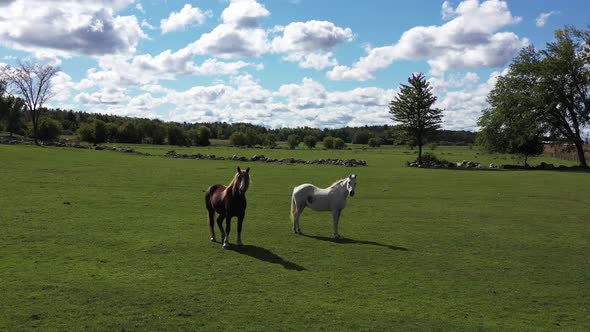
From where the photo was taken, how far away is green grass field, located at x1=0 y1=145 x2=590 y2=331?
8.30 metres

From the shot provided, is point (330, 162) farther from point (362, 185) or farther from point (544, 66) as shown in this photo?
point (544, 66)

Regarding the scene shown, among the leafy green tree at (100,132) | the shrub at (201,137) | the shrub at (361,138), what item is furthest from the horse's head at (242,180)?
the shrub at (361,138)

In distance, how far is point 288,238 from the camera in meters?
14.8

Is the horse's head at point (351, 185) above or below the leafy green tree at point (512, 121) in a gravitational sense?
below

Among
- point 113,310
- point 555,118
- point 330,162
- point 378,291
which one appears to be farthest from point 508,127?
point 113,310

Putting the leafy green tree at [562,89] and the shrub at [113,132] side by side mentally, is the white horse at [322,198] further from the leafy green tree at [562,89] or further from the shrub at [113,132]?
the shrub at [113,132]

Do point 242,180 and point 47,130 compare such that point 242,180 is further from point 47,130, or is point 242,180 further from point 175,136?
point 175,136

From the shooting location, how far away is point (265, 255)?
41.1 ft

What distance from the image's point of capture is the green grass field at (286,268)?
8.30 metres

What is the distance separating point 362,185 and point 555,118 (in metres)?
36.8

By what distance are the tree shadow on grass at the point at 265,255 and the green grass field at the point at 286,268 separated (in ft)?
0.19

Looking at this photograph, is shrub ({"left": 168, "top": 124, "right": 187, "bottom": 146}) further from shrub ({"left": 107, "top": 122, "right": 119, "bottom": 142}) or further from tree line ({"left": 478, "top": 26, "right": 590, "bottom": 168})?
tree line ({"left": 478, "top": 26, "right": 590, "bottom": 168})

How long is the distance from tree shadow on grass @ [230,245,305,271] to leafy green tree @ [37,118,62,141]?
323ft

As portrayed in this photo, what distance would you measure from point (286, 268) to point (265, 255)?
1341 mm
